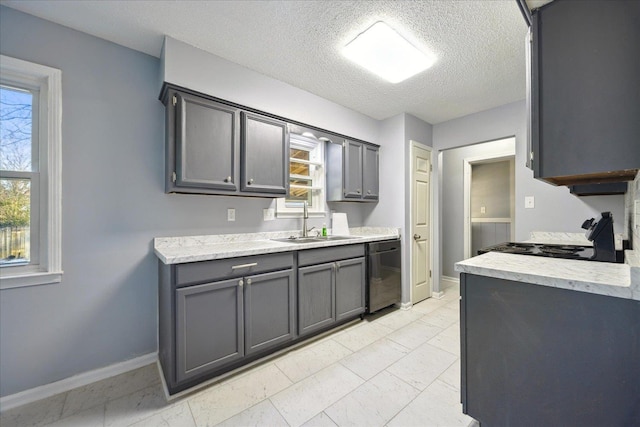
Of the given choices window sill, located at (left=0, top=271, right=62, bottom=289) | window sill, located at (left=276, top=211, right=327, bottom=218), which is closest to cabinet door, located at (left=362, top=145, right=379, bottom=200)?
window sill, located at (left=276, top=211, right=327, bottom=218)

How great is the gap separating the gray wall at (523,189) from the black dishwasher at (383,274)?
105 centimetres

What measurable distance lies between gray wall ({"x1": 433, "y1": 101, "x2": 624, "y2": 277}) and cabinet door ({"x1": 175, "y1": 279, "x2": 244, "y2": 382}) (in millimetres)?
3011

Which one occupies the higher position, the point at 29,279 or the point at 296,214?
the point at 296,214

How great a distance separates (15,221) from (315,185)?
98.7 inches

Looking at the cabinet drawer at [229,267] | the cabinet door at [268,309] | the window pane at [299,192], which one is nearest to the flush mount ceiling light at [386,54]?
the window pane at [299,192]

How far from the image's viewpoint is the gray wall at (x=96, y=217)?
1.64 meters

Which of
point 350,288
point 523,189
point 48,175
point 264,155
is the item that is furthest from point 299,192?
point 523,189

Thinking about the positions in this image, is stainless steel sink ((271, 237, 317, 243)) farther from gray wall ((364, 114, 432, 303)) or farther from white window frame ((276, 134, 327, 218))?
gray wall ((364, 114, 432, 303))

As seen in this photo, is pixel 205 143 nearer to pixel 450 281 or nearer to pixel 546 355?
pixel 546 355

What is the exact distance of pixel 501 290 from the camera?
1.20 metres

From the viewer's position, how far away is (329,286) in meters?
2.45

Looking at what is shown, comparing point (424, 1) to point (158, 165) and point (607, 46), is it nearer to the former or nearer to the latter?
point (607, 46)

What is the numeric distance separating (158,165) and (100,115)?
0.49m

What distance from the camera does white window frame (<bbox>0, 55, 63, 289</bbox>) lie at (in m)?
1.70
